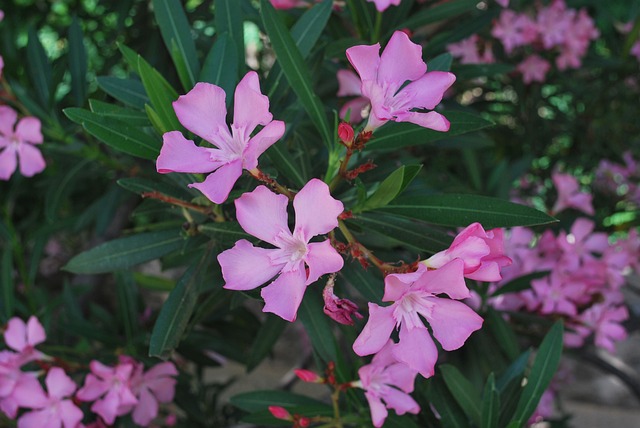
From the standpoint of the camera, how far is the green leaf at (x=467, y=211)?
2.44ft

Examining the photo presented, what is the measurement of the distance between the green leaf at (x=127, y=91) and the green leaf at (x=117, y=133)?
4.5 inches

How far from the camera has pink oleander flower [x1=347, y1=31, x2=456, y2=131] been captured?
2.23ft

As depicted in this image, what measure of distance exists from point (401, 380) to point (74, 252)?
5.85ft

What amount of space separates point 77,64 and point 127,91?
0.44 meters

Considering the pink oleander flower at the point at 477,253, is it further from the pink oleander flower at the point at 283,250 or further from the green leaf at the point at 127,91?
the green leaf at the point at 127,91

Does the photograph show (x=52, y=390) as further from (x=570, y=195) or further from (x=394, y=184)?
(x=570, y=195)

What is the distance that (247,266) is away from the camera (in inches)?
27.2

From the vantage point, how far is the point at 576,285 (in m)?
1.39

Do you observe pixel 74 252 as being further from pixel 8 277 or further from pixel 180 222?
pixel 180 222

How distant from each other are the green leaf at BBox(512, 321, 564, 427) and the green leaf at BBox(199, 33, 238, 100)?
22.1 inches

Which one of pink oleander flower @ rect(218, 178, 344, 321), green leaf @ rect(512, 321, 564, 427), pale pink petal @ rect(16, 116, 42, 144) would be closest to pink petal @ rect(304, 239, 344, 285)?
pink oleander flower @ rect(218, 178, 344, 321)

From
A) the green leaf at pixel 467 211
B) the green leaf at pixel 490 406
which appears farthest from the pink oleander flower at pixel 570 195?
the green leaf at pixel 467 211

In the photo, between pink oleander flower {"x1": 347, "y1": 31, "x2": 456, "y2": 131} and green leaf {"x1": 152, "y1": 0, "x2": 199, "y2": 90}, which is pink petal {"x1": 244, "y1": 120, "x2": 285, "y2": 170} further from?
green leaf {"x1": 152, "y1": 0, "x2": 199, "y2": 90}

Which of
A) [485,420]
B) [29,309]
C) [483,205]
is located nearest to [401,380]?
[485,420]
